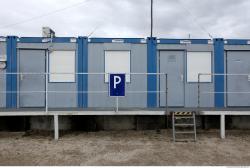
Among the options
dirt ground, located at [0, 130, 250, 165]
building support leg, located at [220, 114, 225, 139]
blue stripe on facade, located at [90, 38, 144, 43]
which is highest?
blue stripe on facade, located at [90, 38, 144, 43]

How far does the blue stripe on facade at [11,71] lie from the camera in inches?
380

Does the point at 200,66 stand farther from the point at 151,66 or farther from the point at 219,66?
the point at 151,66

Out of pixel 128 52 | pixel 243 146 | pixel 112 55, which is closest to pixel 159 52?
pixel 128 52

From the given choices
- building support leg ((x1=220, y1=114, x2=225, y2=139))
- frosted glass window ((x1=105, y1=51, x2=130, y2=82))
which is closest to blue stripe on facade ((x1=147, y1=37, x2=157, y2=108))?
frosted glass window ((x1=105, y1=51, x2=130, y2=82))

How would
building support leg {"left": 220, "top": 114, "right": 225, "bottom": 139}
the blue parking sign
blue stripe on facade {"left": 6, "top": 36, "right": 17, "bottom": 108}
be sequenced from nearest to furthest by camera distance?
the blue parking sign
building support leg {"left": 220, "top": 114, "right": 225, "bottom": 139}
blue stripe on facade {"left": 6, "top": 36, "right": 17, "bottom": 108}

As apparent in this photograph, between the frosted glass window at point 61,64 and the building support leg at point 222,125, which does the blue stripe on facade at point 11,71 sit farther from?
the building support leg at point 222,125

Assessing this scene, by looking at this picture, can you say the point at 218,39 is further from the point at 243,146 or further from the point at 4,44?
the point at 4,44

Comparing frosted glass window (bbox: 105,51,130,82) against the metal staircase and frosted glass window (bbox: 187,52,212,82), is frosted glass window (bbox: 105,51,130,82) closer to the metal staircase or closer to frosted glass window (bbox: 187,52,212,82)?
frosted glass window (bbox: 187,52,212,82)

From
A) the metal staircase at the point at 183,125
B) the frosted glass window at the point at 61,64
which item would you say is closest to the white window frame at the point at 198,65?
the metal staircase at the point at 183,125

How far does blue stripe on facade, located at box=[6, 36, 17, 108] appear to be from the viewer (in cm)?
966

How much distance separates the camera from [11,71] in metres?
9.70

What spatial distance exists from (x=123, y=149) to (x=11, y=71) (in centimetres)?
530

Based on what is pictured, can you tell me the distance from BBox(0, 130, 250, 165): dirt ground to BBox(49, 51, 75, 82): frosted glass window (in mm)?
2138

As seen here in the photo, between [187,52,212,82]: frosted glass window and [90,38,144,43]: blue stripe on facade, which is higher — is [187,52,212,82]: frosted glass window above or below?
below
